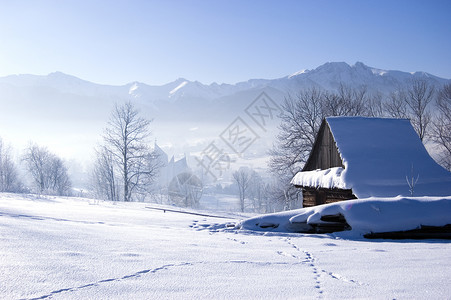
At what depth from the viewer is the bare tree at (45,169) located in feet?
144

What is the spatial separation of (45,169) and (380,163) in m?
45.2

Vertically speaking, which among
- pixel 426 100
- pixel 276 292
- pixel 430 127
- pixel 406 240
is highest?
pixel 426 100

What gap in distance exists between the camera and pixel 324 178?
15.9 m

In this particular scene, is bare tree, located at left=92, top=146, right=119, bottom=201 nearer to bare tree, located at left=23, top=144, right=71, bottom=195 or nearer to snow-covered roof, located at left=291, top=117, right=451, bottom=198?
bare tree, located at left=23, top=144, right=71, bottom=195

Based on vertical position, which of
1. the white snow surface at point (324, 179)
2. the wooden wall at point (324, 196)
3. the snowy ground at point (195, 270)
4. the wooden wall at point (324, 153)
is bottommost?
the wooden wall at point (324, 196)

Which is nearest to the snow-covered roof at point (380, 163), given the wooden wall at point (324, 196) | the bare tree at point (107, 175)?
the wooden wall at point (324, 196)

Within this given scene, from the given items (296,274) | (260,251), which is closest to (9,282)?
(296,274)

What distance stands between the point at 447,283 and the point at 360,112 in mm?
30649

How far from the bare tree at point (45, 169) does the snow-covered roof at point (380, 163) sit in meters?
39.1

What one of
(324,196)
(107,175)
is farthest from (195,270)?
(107,175)

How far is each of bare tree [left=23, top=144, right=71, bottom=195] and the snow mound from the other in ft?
144

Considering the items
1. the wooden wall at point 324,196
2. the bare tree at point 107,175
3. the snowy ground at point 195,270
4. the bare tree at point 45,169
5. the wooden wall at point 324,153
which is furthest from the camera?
the bare tree at point 45,169

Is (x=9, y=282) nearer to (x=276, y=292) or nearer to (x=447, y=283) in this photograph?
(x=276, y=292)

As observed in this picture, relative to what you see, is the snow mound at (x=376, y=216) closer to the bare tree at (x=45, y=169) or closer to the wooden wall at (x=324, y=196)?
the wooden wall at (x=324, y=196)
